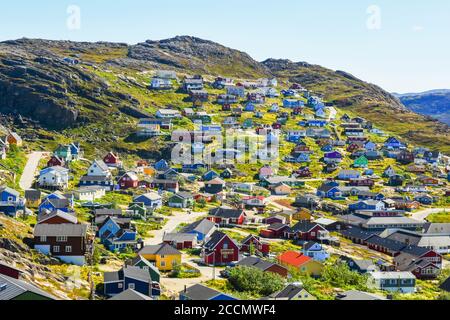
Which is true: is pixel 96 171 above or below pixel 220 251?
above

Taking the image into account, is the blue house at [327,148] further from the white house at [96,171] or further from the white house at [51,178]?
the white house at [51,178]

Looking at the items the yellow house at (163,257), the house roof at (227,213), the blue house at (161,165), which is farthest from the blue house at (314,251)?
the blue house at (161,165)

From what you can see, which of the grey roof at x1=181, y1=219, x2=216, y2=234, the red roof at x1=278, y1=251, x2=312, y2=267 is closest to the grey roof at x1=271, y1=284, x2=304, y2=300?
the red roof at x1=278, y1=251, x2=312, y2=267

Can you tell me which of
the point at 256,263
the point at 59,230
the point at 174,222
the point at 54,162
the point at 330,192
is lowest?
the point at 330,192

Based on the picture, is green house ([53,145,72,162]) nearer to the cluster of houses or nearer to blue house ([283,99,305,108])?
the cluster of houses

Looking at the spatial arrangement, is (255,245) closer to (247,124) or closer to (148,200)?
(148,200)

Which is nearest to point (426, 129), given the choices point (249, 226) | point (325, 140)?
point (325, 140)

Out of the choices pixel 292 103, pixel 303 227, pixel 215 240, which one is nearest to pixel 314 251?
pixel 303 227
